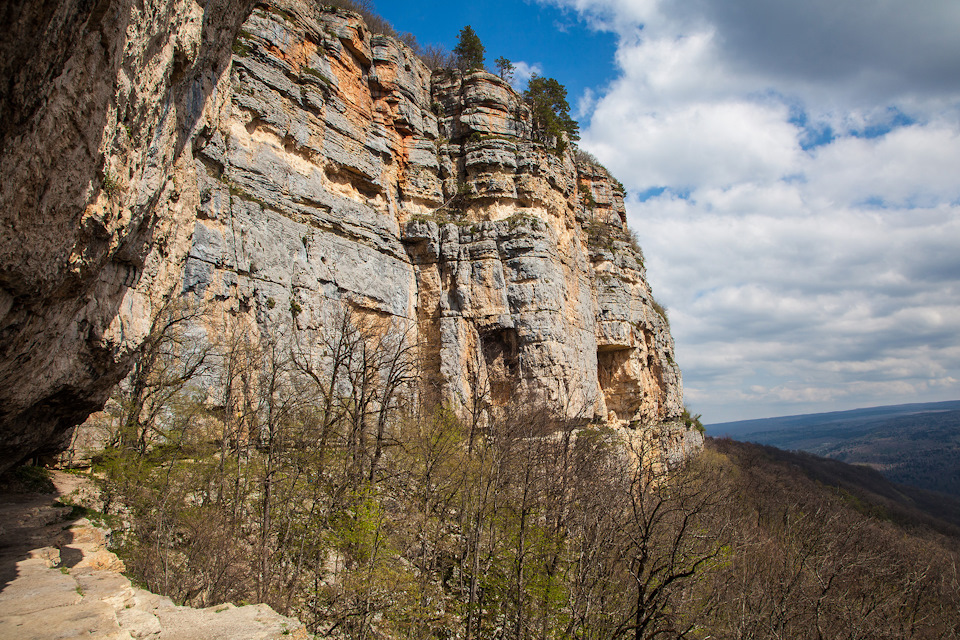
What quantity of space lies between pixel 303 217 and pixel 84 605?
670 inches

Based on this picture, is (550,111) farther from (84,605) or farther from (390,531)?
(84,605)

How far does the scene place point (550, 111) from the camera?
3200 cm

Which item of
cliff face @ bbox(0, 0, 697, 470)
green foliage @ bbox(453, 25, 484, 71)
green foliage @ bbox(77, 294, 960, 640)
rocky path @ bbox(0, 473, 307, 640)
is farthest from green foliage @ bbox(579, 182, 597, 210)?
rocky path @ bbox(0, 473, 307, 640)

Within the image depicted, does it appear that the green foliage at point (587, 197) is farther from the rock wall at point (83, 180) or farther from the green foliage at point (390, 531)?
the rock wall at point (83, 180)

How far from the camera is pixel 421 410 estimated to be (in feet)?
66.8

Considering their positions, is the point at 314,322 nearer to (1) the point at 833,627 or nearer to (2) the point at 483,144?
(2) the point at 483,144

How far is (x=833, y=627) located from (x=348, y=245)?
899 inches

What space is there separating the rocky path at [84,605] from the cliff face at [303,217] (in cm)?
176

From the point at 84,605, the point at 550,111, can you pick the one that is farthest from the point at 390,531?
the point at 550,111

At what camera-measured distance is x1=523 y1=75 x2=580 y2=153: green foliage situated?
3222cm

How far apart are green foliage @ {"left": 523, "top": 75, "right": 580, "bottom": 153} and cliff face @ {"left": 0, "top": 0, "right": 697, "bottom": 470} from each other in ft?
5.66

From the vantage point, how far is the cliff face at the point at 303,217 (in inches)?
175

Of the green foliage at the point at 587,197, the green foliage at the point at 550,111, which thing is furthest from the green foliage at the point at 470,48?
the green foliage at the point at 587,197

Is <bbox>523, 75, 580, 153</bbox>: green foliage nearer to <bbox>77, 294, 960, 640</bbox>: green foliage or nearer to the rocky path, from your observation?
<bbox>77, 294, 960, 640</bbox>: green foliage
